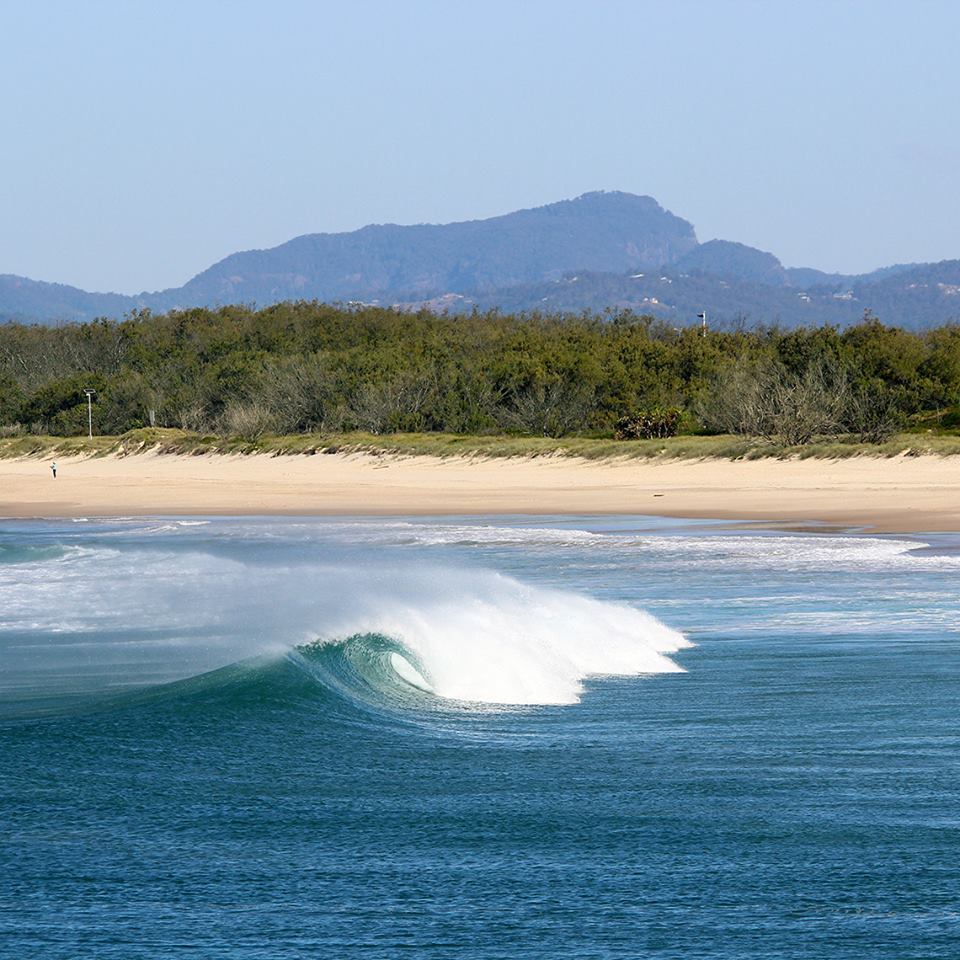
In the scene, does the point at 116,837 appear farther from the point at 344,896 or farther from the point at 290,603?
the point at 290,603

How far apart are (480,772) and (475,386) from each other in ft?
155

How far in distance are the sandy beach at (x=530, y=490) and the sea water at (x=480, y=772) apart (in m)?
13.6

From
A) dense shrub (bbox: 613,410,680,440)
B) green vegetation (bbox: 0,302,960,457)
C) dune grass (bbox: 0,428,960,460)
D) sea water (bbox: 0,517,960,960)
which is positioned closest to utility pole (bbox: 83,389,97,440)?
green vegetation (bbox: 0,302,960,457)

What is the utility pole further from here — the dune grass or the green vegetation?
the dune grass

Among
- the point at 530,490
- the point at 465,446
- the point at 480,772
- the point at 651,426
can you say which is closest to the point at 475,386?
the point at 465,446

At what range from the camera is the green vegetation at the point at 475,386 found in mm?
42844

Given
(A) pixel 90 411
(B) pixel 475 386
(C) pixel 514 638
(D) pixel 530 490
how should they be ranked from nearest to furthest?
(C) pixel 514 638 → (D) pixel 530 490 → (B) pixel 475 386 → (A) pixel 90 411

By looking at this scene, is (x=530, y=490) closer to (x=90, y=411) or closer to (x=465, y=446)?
(x=465, y=446)

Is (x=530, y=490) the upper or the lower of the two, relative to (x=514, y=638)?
upper

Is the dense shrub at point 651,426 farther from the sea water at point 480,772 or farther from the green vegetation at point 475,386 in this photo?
the sea water at point 480,772

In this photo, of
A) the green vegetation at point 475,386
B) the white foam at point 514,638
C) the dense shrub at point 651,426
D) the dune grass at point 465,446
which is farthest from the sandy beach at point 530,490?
the white foam at point 514,638

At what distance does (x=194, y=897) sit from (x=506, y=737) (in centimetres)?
322

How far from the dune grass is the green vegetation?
10 centimetres

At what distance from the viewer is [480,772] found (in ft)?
27.3
